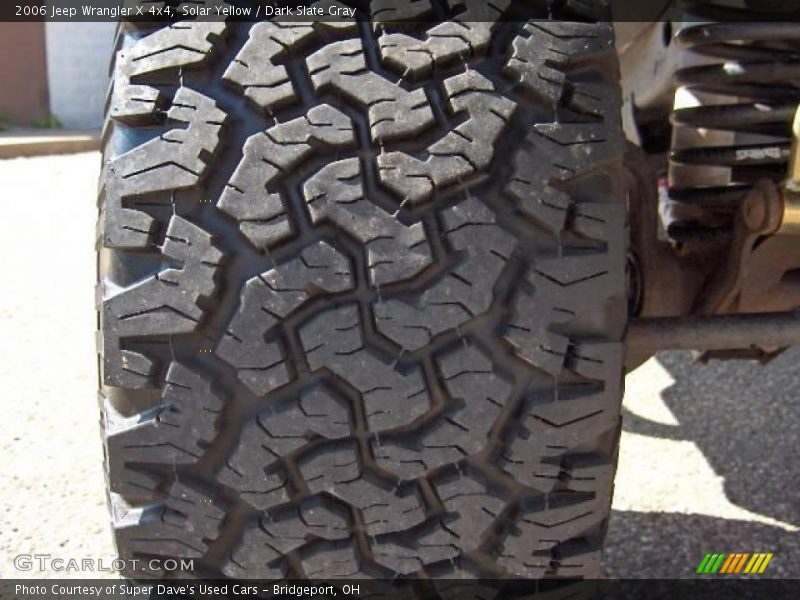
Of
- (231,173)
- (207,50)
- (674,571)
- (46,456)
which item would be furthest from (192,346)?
(46,456)

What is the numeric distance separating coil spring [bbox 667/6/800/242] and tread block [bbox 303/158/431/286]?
43.7 inches

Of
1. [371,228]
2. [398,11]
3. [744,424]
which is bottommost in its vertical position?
[744,424]

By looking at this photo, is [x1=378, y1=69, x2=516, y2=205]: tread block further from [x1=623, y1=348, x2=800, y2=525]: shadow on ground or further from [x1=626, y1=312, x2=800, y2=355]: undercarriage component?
[x1=623, y1=348, x2=800, y2=525]: shadow on ground

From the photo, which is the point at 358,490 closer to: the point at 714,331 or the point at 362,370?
the point at 362,370

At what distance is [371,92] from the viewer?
1268 millimetres

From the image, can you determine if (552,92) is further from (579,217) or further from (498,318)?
(498,318)

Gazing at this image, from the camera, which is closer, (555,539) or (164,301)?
(164,301)

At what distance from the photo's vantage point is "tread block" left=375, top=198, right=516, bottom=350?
1.25 meters

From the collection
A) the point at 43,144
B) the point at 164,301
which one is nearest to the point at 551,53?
the point at 164,301

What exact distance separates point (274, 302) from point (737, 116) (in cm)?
145

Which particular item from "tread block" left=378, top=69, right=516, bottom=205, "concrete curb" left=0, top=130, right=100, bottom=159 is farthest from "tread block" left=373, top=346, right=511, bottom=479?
"concrete curb" left=0, top=130, right=100, bottom=159

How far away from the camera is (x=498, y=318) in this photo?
1278 mm

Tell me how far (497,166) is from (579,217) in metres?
0.14

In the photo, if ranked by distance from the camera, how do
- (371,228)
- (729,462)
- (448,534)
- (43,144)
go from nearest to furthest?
1. (371,228)
2. (448,534)
3. (729,462)
4. (43,144)
